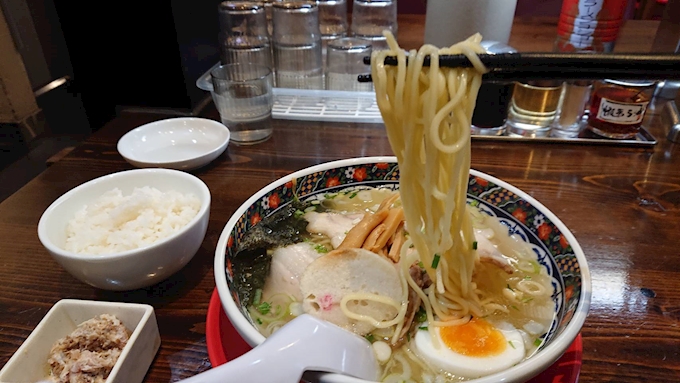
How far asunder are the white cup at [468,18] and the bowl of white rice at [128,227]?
64.8 inches

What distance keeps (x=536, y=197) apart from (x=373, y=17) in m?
1.54

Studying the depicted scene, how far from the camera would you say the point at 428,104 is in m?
0.77

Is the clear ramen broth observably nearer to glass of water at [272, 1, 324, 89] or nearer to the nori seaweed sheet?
the nori seaweed sheet

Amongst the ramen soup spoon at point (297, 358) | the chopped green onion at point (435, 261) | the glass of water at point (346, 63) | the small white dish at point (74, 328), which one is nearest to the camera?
the ramen soup spoon at point (297, 358)

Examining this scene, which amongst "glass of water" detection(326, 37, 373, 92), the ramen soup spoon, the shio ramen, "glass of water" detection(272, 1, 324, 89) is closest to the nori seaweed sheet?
the shio ramen

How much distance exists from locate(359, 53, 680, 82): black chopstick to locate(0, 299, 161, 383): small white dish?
2.39 feet

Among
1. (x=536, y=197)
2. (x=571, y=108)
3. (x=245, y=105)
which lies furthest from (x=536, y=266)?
(x=245, y=105)

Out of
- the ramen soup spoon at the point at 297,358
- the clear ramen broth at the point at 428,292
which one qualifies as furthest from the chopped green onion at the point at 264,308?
the ramen soup spoon at the point at 297,358

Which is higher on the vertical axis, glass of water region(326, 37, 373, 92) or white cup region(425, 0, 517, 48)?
white cup region(425, 0, 517, 48)

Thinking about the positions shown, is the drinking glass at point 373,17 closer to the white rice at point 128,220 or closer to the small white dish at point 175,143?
the small white dish at point 175,143

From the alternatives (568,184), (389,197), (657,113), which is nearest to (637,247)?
(568,184)

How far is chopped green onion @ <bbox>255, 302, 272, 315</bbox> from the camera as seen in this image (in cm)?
89

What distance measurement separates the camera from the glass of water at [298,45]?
218cm

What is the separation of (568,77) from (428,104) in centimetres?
22
